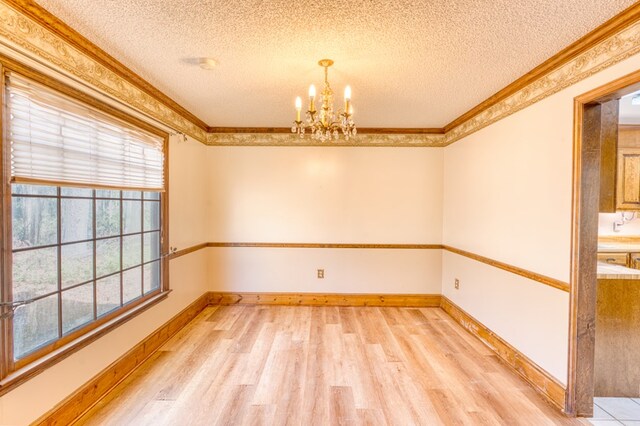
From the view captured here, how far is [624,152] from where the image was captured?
3744 millimetres

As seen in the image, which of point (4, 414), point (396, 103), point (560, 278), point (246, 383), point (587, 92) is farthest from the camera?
point (396, 103)

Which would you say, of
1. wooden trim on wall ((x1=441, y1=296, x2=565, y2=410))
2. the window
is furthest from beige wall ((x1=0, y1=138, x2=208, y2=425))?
wooden trim on wall ((x1=441, y1=296, x2=565, y2=410))

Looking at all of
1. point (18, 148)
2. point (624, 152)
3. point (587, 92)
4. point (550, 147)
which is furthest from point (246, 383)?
point (624, 152)

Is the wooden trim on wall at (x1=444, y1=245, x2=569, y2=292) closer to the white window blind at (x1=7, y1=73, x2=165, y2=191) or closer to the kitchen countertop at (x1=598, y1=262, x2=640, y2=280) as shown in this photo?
the kitchen countertop at (x1=598, y1=262, x2=640, y2=280)

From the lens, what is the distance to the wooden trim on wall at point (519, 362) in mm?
2242

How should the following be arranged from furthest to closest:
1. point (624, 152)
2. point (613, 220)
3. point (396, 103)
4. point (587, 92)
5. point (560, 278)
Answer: point (613, 220) → point (624, 152) → point (396, 103) → point (560, 278) → point (587, 92)

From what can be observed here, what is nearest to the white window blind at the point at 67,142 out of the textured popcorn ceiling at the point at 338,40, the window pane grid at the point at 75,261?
the window pane grid at the point at 75,261

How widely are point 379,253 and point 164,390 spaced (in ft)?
9.77

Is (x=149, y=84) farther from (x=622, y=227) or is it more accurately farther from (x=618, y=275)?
(x=622, y=227)

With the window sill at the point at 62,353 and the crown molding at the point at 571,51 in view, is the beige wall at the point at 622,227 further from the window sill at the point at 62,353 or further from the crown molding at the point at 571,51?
the window sill at the point at 62,353

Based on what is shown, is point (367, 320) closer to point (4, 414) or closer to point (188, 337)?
point (188, 337)

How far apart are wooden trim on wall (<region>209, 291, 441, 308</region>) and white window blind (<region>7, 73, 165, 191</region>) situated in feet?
7.12

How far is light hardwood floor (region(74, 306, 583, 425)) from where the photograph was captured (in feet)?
6.86

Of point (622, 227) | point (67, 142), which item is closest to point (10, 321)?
point (67, 142)
